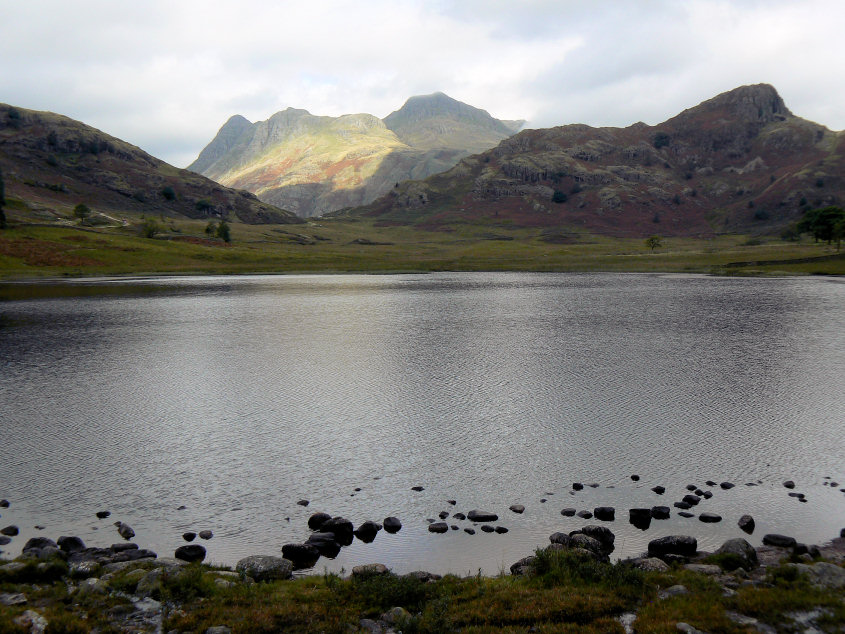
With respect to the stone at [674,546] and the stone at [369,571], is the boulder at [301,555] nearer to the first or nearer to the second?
the stone at [369,571]

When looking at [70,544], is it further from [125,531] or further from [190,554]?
[190,554]

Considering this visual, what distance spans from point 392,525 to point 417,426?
49.8 ft

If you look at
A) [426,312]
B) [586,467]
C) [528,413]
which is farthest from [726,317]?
[586,467]

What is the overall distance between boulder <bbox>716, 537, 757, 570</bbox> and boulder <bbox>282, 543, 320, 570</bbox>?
588 inches

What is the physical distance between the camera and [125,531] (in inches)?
974

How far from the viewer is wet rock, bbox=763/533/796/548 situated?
22469 mm

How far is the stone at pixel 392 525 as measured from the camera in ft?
82.5

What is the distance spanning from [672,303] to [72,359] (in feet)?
315

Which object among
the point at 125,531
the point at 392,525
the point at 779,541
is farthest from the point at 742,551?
the point at 125,531

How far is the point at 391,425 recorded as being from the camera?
4081cm

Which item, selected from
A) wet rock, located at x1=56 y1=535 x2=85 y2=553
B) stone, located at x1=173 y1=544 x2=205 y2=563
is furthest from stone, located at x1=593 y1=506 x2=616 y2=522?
wet rock, located at x1=56 y1=535 x2=85 y2=553

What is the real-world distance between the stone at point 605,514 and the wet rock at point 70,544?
2124 centimetres

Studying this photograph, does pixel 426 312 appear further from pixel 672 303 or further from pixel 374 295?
pixel 672 303

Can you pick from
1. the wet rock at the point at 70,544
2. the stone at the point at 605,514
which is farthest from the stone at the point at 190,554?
the stone at the point at 605,514
